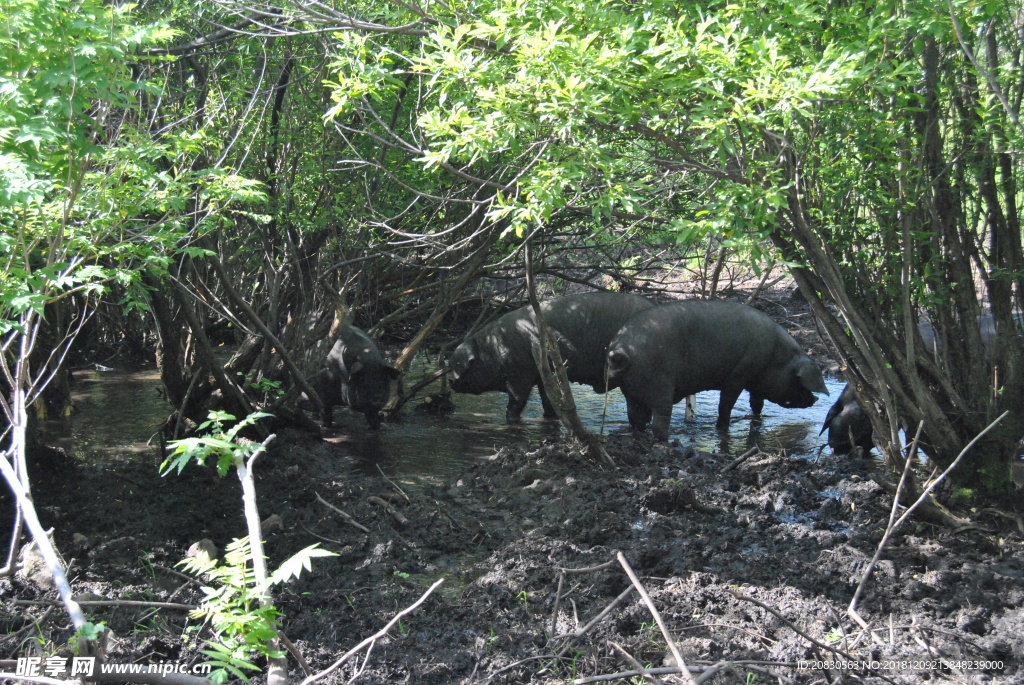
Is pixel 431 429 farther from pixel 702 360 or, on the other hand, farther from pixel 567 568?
pixel 567 568

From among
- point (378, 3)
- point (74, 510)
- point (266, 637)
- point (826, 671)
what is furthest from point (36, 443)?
point (826, 671)

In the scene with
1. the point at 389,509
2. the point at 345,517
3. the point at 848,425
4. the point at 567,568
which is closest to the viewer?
the point at 567,568

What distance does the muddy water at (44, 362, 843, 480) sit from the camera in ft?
27.8

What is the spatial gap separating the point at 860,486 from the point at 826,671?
325 cm

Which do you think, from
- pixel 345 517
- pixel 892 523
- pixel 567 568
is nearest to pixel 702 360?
pixel 345 517

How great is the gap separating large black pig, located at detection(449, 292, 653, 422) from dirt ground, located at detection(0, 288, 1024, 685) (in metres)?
2.24

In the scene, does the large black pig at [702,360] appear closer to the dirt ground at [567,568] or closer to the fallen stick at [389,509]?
the dirt ground at [567,568]

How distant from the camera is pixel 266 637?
2.35m

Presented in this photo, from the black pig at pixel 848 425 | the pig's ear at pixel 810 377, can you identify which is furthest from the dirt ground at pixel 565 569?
the pig's ear at pixel 810 377

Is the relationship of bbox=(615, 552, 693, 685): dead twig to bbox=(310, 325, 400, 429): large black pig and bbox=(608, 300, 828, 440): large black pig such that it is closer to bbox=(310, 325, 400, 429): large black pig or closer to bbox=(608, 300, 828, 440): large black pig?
bbox=(608, 300, 828, 440): large black pig

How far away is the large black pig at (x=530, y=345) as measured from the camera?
10.0 m

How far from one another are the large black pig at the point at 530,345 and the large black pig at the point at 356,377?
1095 mm

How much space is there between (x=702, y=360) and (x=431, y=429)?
3065 mm

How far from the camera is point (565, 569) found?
4.59m
